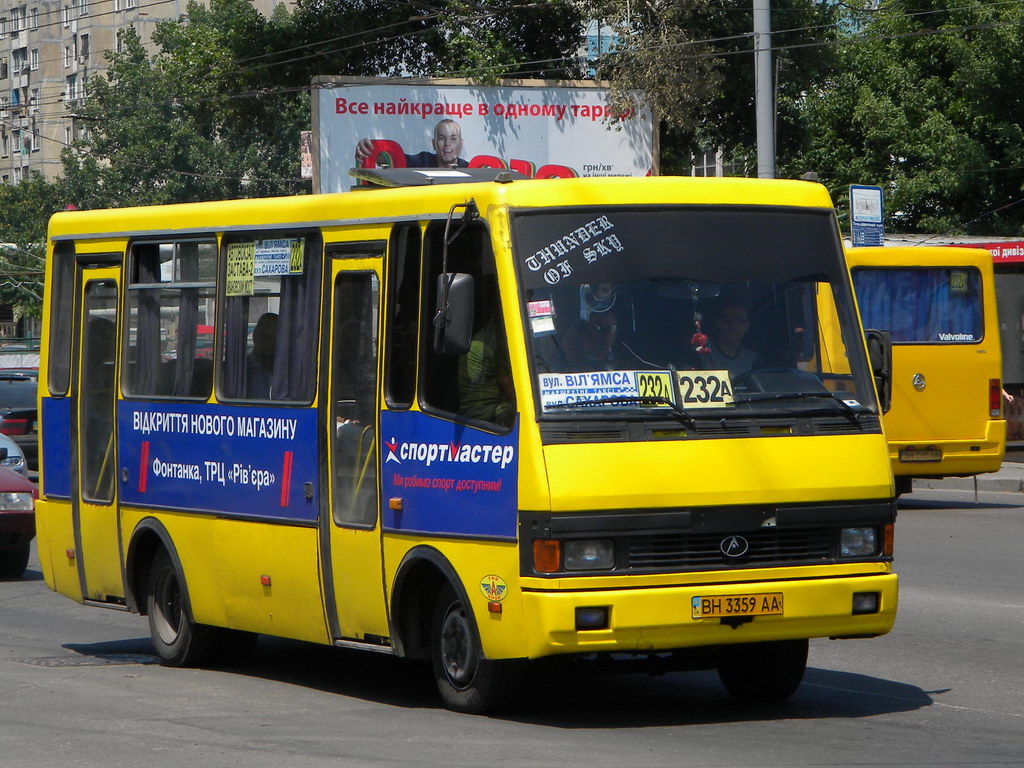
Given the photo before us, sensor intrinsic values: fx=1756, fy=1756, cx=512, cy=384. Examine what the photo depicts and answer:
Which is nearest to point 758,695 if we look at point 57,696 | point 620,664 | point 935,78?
point 620,664

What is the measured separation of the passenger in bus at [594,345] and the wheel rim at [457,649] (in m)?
1.22

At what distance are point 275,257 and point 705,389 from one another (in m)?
2.77

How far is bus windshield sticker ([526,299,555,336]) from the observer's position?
7.42 m

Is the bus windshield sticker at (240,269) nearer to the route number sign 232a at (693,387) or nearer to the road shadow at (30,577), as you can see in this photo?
the route number sign 232a at (693,387)

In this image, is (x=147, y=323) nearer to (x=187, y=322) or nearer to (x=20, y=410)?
(x=187, y=322)

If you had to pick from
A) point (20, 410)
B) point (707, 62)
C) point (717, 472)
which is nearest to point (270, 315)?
point (717, 472)

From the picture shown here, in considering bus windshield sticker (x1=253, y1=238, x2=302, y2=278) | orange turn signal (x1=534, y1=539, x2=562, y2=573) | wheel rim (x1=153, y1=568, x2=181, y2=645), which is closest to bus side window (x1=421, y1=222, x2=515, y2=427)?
orange turn signal (x1=534, y1=539, x2=562, y2=573)

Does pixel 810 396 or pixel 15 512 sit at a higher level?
pixel 810 396

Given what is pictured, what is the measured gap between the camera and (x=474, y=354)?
301 inches

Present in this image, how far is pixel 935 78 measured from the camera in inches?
1586

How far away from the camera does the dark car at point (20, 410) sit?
26.3m

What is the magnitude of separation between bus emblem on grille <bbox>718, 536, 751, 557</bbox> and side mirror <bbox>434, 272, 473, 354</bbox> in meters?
1.36

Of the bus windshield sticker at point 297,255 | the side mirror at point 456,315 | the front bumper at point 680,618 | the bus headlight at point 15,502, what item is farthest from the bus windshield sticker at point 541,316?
the bus headlight at point 15,502

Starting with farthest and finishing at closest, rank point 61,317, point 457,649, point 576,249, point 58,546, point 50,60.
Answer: point 50,60 < point 61,317 < point 58,546 < point 457,649 < point 576,249
